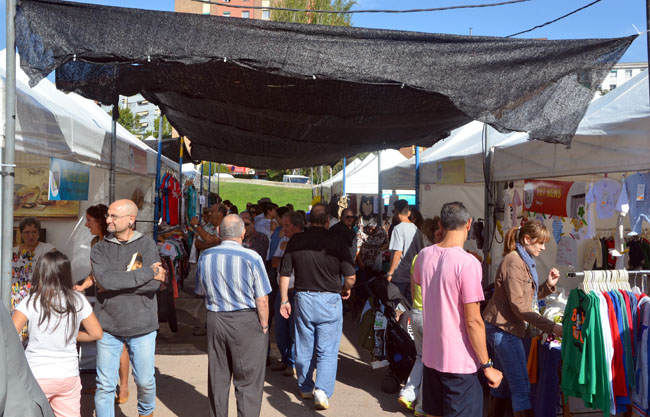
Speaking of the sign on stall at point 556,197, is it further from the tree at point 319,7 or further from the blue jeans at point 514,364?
the tree at point 319,7

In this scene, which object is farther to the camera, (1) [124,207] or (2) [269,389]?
(2) [269,389]

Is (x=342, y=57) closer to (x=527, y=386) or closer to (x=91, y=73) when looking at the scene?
(x=91, y=73)

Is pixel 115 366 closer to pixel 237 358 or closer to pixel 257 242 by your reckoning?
pixel 237 358

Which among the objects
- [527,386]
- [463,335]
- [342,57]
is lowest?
[527,386]

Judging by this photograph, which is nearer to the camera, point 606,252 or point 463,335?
point 463,335

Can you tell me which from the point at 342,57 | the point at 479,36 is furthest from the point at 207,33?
the point at 479,36

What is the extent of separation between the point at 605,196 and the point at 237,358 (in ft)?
11.0

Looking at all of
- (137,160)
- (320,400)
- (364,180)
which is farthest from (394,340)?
(364,180)

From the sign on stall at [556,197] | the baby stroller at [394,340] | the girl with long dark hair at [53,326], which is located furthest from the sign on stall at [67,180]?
the sign on stall at [556,197]

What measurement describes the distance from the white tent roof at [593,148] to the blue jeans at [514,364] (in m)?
1.61

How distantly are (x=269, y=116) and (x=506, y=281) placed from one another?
2.97 metres

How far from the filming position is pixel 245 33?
133 inches

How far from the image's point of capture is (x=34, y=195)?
21.0 ft

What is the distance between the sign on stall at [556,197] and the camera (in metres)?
5.63
